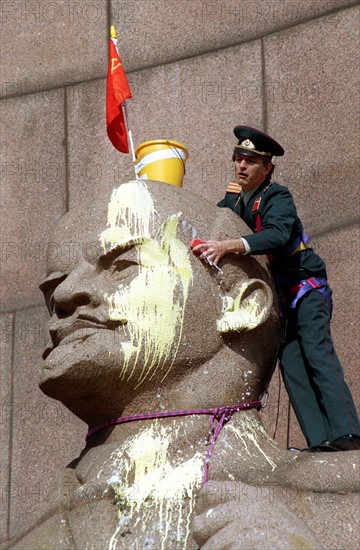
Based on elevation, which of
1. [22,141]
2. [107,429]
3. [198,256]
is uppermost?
[22,141]

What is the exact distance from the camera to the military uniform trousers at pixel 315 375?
611 cm

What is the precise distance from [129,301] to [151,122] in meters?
2.85

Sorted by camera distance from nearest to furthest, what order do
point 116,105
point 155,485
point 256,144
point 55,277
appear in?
point 155,485 → point 55,277 → point 256,144 → point 116,105

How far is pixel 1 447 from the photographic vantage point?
8.07 m

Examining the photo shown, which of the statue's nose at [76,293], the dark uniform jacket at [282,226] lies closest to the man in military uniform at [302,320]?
the dark uniform jacket at [282,226]

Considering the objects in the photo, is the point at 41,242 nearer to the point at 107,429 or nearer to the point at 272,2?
the point at 272,2

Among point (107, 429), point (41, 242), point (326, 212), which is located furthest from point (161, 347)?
point (41, 242)

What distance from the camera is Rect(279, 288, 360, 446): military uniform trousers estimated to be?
20.0 feet

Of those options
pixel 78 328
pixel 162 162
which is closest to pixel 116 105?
pixel 162 162

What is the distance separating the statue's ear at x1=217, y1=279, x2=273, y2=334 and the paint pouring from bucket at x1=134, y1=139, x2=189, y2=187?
0.74 metres

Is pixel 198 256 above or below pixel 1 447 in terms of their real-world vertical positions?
above

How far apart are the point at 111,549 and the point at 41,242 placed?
11.1ft

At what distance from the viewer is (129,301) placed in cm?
572

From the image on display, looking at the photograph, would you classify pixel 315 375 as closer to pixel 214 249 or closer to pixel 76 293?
pixel 214 249
